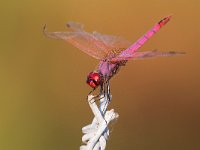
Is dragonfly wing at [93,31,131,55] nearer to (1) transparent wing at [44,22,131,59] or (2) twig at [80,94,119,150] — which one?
(1) transparent wing at [44,22,131,59]

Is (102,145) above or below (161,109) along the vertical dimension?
below

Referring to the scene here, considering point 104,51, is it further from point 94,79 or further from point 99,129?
point 99,129

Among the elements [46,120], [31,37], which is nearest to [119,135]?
[46,120]

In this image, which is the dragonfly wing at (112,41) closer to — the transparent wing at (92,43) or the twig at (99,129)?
the transparent wing at (92,43)

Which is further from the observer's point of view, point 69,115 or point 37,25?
point 37,25

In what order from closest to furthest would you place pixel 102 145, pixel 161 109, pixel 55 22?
1. pixel 102 145
2. pixel 161 109
3. pixel 55 22

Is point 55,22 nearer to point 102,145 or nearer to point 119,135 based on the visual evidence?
point 119,135
